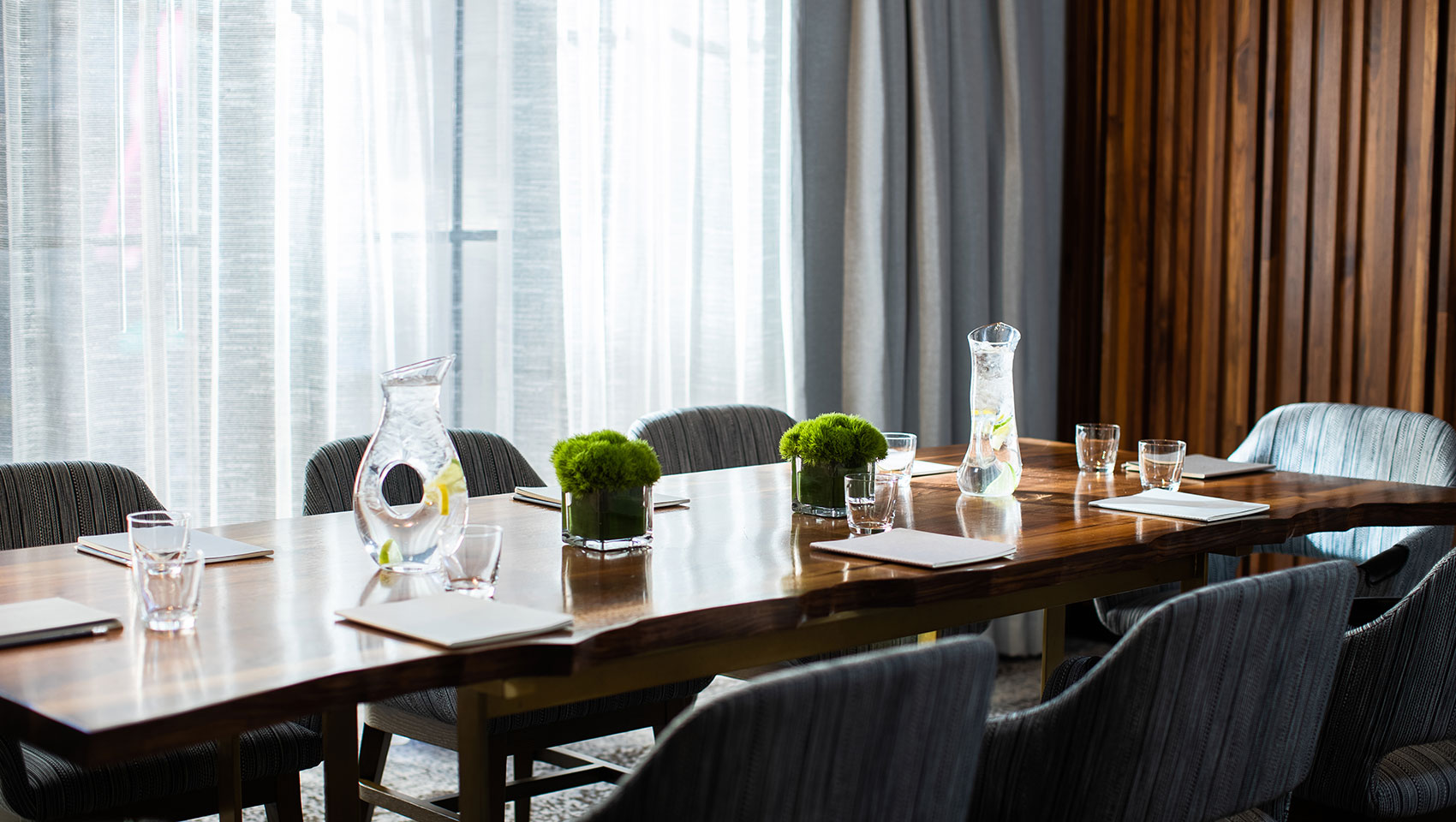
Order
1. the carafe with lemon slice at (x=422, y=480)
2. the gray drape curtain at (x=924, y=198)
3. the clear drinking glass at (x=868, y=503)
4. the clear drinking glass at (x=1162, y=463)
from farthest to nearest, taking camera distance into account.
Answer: the gray drape curtain at (x=924, y=198)
the clear drinking glass at (x=1162, y=463)
the clear drinking glass at (x=868, y=503)
the carafe with lemon slice at (x=422, y=480)

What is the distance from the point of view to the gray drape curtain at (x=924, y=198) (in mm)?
3805

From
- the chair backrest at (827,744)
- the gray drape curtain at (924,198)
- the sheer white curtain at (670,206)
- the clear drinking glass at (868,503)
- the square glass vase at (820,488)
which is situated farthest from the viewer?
the gray drape curtain at (924,198)

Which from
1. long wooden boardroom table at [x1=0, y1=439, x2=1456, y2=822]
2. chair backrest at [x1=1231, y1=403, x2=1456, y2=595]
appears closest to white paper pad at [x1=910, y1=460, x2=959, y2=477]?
long wooden boardroom table at [x1=0, y1=439, x2=1456, y2=822]

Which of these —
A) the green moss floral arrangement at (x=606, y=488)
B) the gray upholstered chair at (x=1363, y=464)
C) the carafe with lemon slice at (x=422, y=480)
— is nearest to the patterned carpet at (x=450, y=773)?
the gray upholstered chair at (x=1363, y=464)

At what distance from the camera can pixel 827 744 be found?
0.99 m

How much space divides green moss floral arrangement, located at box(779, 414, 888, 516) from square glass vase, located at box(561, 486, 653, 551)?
0.31 m

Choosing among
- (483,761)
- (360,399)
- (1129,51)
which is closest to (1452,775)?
(483,761)

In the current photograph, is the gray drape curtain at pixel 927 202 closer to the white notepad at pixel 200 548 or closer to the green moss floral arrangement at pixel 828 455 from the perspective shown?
the green moss floral arrangement at pixel 828 455

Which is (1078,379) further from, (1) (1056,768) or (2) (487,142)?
(1) (1056,768)

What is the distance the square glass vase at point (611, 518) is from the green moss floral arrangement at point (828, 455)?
31cm

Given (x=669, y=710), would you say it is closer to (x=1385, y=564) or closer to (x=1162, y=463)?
(x=1162, y=463)

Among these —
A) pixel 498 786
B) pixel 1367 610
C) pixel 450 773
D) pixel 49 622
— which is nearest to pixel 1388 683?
pixel 1367 610

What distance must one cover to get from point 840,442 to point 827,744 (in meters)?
0.95

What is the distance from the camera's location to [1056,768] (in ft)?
4.35
